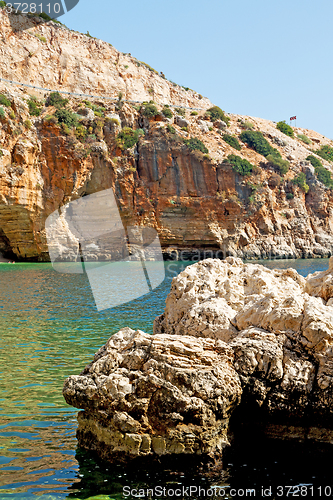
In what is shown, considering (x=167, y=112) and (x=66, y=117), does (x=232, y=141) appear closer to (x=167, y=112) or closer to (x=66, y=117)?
(x=167, y=112)

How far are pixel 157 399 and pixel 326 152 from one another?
87984 millimetres

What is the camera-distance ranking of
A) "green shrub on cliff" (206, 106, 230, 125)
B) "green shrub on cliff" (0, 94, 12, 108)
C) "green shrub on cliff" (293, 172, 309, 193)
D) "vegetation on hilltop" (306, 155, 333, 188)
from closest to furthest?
"green shrub on cliff" (0, 94, 12, 108) → "green shrub on cliff" (293, 172, 309, 193) → "vegetation on hilltop" (306, 155, 333, 188) → "green shrub on cliff" (206, 106, 230, 125)

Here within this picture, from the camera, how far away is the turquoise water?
4.77 metres

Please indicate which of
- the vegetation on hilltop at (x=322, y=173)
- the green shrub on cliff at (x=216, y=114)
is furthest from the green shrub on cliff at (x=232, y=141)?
the vegetation on hilltop at (x=322, y=173)

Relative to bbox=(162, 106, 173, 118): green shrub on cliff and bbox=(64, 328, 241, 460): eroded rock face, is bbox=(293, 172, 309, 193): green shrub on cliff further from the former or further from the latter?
bbox=(64, 328, 241, 460): eroded rock face

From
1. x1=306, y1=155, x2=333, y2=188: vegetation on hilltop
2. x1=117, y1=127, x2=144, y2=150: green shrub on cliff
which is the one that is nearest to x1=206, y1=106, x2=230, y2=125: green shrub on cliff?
x1=306, y1=155, x2=333, y2=188: vegetation on hilltop

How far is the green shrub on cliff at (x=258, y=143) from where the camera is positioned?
236 feet

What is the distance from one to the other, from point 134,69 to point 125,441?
77.5 meters

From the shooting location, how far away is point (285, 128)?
3423 inches

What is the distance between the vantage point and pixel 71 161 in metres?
53.5

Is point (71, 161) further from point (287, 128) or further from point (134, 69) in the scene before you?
point (287, 128)

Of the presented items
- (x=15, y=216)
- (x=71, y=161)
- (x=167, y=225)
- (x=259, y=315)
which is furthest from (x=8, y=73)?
(x=259, y=315)

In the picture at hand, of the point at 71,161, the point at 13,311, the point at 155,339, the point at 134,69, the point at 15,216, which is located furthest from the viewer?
the point at 134,69

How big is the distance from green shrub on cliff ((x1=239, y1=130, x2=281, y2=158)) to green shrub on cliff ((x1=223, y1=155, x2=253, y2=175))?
8.62 meters
